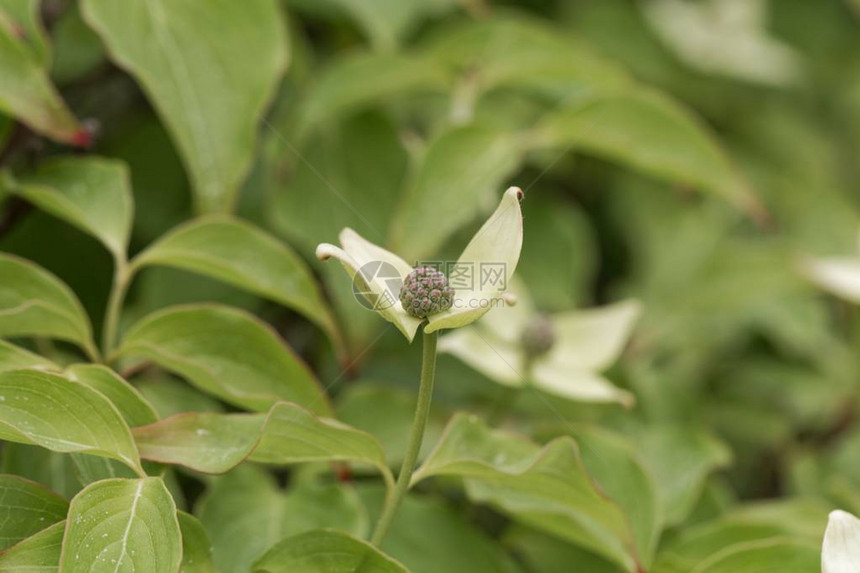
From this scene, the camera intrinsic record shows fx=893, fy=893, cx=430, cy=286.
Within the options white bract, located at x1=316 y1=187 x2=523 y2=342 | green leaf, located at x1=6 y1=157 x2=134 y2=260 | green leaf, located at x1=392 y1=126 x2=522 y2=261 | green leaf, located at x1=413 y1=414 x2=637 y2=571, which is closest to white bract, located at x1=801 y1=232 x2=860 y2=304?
green leaf, located at x1=392 y1=126 x2=522 y2=261

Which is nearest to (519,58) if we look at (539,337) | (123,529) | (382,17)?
(382,17)

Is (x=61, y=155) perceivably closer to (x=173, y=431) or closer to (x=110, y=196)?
(x=110, y=196)

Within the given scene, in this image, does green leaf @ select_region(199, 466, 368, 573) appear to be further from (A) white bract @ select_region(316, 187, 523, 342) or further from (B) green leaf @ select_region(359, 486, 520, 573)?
(A) white bract @ select_region(316, 187, 523, 342)

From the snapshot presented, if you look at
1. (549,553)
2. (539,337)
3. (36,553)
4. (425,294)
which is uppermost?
(425,294)

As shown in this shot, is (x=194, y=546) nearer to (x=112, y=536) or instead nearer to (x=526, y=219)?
(x=112, y=536)

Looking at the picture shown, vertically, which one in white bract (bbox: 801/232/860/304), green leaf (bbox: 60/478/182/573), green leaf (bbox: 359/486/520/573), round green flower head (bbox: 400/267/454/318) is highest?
round green flower head (bbox: 400/267/454/318)
